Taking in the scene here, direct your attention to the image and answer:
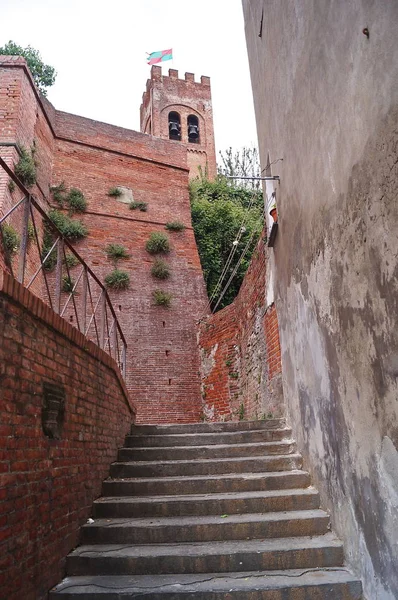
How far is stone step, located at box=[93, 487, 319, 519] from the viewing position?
3912 millimetres

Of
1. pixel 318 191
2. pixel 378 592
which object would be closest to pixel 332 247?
pixel 318 191

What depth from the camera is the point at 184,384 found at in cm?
1172

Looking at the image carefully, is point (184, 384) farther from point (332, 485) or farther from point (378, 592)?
point (378, 592)

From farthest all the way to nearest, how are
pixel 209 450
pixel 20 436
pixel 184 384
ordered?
pixel 184 384 → pixel 209 450 → pixel 20 436

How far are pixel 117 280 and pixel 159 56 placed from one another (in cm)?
2294

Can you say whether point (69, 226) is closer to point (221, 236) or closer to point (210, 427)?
point (221, 236)

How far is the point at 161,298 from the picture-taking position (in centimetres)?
1256

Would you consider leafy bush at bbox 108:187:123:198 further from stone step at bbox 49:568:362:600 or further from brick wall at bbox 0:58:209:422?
stone step at bbox 49:568:362:600

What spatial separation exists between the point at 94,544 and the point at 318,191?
11.3ft

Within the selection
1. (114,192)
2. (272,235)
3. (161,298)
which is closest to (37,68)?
(114,192)

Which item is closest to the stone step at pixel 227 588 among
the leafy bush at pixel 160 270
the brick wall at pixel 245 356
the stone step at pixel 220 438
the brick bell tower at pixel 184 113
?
the stone step at pixel 220 438

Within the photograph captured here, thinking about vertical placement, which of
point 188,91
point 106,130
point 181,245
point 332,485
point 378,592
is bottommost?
point 378,592

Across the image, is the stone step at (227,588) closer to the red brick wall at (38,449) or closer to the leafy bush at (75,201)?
the red brick wall at (38,449)

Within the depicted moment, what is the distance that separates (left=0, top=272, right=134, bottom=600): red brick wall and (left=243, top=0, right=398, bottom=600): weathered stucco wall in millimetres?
2058
